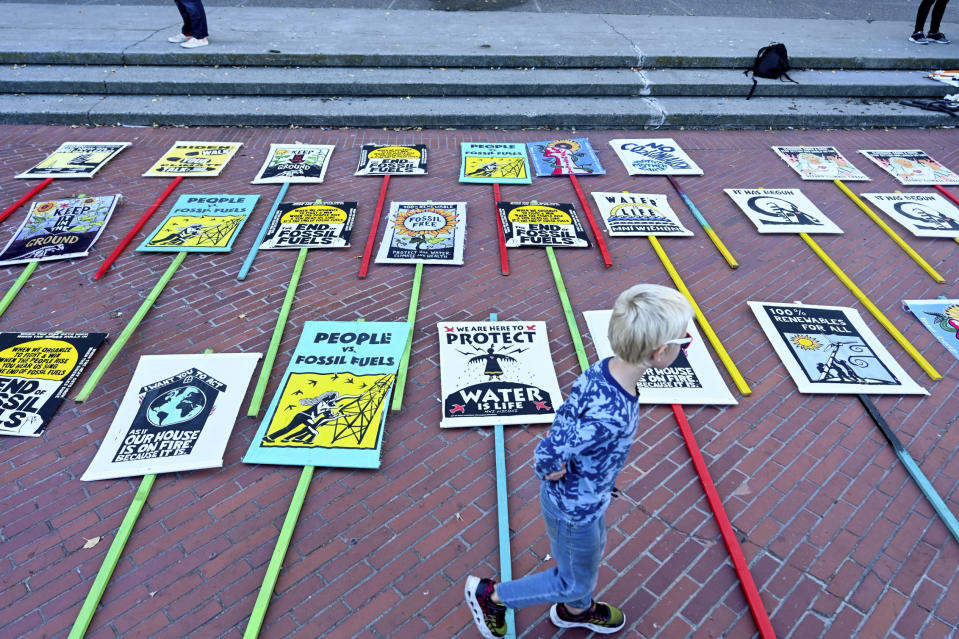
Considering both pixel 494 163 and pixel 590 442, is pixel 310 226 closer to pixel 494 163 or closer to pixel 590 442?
pixel 494 163

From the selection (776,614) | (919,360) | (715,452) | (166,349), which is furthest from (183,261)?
(919,360)

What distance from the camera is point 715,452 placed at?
13.0 feet

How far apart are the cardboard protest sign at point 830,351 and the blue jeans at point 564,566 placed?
2.79 meters

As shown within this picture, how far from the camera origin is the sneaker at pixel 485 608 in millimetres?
2812

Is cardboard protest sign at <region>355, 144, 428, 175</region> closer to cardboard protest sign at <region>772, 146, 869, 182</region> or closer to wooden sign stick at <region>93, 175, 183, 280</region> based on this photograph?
wooden sign stick at <region>93, 175, 183, 280</region>

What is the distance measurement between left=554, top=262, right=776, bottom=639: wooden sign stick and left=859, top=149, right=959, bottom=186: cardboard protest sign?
5.76 m

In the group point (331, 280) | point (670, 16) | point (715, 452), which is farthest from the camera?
point (670, 16)

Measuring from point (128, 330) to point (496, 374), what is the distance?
3.14 m

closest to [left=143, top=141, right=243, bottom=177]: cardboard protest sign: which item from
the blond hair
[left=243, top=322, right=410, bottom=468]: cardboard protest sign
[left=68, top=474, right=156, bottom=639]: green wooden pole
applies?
[left=243, top=322, right=410, bottom=468]: cardboard protest sign

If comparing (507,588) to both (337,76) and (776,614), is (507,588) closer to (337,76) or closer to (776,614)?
(776,614)

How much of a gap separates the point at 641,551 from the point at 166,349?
12.9 feet

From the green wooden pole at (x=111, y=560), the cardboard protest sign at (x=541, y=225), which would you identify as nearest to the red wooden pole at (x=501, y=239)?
the cardboard protest sign at (x=541, y=225)

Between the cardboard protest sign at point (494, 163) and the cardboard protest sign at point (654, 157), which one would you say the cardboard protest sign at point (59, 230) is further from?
the cardboard protest sign at point (654, 157)

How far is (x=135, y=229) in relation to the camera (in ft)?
19.8
